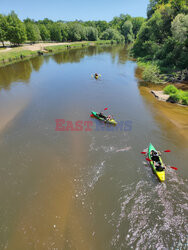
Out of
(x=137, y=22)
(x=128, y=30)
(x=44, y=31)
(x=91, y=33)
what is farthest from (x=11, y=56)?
(x=137, y=22)

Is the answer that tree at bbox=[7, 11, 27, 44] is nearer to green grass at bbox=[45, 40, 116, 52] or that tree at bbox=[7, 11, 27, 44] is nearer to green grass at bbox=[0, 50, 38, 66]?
green grass at bbox=[0, 50, 38, 66]

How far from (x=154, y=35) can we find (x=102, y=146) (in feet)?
189

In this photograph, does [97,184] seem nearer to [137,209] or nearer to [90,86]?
[137,209]

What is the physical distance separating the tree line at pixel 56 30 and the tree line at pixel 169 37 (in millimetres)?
56298

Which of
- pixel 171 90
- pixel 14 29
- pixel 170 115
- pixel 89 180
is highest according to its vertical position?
pixel 14 29

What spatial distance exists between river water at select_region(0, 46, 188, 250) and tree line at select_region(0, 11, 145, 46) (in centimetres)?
5974

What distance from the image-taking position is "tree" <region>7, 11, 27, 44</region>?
2594 inches

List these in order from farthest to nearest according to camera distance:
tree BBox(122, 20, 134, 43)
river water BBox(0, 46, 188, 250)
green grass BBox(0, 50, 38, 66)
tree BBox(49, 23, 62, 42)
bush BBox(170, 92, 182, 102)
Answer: tree BBox(122, 20, 134, 43)
tree BBox(49, 23, 62, 42)
green grass BBox(0, 50, 38, 66)
bush BBox(170, 92, 182, 102)
river water BBox(0, 46, 188, 250)

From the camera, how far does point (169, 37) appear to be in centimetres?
4225

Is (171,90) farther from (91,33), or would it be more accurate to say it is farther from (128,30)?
(128,30)

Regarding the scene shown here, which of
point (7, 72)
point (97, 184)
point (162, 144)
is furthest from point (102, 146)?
point (7, 72)

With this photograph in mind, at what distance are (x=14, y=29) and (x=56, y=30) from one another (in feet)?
145

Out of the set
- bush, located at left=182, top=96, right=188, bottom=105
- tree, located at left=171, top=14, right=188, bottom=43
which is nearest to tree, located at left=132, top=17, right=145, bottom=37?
tree, located at left=171, top=14, right=188, bottom=43

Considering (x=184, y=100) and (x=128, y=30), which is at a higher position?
(x=128, y=30)
